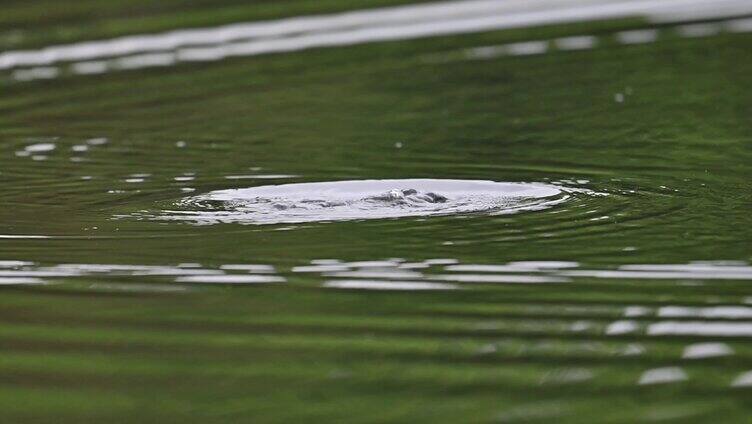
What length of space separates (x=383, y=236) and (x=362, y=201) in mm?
603

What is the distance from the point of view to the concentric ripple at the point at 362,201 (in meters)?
4.71

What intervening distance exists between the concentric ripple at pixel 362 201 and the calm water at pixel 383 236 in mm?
18

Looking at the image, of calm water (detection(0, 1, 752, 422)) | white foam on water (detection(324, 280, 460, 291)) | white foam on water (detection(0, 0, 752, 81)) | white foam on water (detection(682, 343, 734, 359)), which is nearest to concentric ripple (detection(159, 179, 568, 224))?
calm water (detection(0, 1, 752, 422))

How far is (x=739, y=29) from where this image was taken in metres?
9.36

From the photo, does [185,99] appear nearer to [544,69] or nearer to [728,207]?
[544,69]

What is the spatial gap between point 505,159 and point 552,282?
2111mm

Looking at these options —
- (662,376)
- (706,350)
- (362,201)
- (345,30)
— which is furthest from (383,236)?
(345,30)

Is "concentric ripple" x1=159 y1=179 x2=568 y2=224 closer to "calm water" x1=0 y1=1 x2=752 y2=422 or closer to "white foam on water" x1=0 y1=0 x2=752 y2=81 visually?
"calm water" x1=0 y1=1 x2=752 y2=422

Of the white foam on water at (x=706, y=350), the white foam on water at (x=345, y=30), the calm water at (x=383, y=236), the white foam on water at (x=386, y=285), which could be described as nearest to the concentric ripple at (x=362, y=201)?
the calm water at (x=383, y=236)

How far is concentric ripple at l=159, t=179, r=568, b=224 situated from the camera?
471 centimetres

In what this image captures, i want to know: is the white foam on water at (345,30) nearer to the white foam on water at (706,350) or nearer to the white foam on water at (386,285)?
the white foam on water at (386,285)

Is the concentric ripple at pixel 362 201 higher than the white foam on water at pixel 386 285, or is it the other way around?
the concentric ripple at pixel 362 201

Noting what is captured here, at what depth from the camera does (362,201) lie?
4.90 metres

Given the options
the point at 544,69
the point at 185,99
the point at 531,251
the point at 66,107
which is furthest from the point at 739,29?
the point at 531,251
